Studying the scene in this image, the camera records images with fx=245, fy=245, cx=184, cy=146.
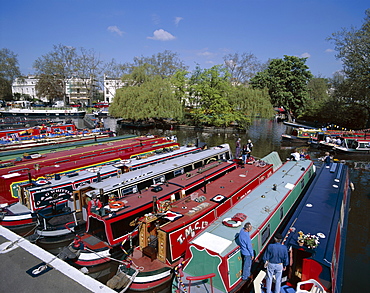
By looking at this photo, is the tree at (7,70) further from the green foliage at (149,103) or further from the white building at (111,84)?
the green foliage at (149,103)

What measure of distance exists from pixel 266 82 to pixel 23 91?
114 m

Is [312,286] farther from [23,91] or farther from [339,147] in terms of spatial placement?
[23,91]

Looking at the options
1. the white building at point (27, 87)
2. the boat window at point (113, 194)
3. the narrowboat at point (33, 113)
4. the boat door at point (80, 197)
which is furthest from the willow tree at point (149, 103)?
the white building at point (27, 87)

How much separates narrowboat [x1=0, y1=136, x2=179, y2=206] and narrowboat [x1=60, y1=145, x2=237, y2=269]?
5330 mm

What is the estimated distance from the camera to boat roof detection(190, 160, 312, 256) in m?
8.20

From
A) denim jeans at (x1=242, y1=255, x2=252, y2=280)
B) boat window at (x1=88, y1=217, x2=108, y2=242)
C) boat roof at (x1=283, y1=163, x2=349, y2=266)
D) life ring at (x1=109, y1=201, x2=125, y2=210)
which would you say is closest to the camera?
denim jeans at (x1=242, y1=255, x2=252, y2=280)

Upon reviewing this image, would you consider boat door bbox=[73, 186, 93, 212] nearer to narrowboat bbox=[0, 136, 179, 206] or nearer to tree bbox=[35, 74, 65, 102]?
narrowboat bbox=[0, 136, 179, 206]

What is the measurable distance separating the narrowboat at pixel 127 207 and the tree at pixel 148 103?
3389cm

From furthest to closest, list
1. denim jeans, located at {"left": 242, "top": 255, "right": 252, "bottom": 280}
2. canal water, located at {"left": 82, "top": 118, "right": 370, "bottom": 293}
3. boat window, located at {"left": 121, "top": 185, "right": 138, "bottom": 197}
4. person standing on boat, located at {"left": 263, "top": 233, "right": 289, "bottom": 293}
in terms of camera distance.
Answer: boat window, located at {"left": 121, "top": 185, "right": 138, "bottom": 197}, canal water, located at {"left": 82, "top": 118, "right": 370, "bottom": 293}, denim jeans, located at {"left": 242, "top": 255, "right": 252, "bottom": 280}, person standing on boat, located at {"left": 263, "top": 233, "right": 289, "bottom": 293}

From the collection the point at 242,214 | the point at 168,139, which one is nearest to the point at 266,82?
the point at 168,139

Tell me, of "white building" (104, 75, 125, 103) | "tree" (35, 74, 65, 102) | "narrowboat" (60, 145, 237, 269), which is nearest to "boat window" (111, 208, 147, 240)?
"narrowboat" (60, 145, 237, 269)

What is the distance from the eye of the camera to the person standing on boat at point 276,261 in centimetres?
727

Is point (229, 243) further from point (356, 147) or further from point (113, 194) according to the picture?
point (356, 147)

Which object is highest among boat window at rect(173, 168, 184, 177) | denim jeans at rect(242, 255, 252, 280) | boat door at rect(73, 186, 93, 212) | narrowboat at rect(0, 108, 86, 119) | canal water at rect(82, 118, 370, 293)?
narrowboat at rect(0, 108, 86, 119)
